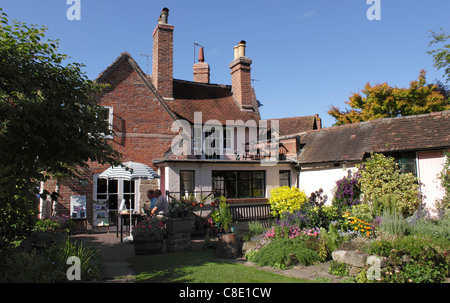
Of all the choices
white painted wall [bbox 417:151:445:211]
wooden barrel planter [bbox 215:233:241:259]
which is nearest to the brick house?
wooden barrel planter [bbox 215:233:241:259]

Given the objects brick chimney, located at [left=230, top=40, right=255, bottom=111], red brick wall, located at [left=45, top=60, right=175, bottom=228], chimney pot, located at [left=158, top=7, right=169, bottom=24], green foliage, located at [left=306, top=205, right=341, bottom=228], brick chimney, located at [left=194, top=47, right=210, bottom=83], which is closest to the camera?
green foliage, located at [left=306, top=205, right=341, bottom=228]

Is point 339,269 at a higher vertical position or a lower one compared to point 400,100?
lower

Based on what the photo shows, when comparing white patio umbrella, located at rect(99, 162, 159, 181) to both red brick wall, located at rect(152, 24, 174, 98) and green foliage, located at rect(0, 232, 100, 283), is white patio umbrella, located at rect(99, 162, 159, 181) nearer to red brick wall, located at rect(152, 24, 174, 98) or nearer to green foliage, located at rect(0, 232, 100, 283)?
green foliage, located at rect(0, 232, 100, 283)

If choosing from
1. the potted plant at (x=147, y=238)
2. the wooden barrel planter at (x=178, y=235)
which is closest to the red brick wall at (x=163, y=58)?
the wooden barrel planter at (x=178, y=235)

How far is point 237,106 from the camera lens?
70.8 feet

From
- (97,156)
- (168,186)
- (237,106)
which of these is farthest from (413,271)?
(237,106)

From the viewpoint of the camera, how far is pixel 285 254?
7.81m

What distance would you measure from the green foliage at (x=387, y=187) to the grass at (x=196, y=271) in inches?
275

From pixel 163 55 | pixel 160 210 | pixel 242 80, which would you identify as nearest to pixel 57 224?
pixel 160 210

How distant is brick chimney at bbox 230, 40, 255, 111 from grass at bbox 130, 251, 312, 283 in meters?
14.1

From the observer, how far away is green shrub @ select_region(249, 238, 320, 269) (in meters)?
7.70

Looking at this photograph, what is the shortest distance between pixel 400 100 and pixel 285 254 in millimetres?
23012

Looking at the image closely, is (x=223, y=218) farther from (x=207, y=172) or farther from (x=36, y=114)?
(x=36, y=114)
